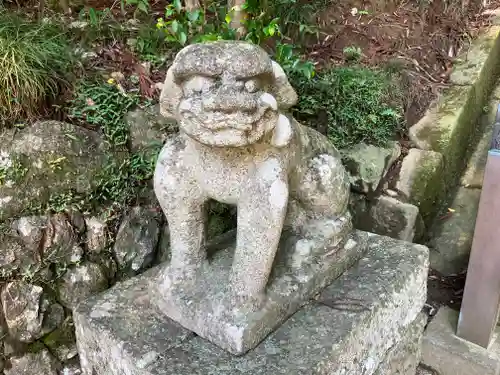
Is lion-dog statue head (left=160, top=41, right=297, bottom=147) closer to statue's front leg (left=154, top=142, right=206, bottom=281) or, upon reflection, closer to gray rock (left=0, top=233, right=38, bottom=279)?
statue's front leg (left=154, top=142, right=206, bottom=281)

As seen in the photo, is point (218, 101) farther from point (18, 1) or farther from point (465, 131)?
point (465, 131)

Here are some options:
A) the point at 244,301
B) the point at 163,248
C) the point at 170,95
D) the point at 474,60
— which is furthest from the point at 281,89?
the point at 474,60

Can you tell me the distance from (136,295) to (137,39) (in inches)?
58.2

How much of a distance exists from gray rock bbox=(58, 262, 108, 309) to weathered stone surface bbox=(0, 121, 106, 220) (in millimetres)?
330

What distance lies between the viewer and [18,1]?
2561 mm

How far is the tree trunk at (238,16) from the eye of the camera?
2.33 meters

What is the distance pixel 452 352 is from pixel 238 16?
1.81m

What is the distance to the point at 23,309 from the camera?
1.95m

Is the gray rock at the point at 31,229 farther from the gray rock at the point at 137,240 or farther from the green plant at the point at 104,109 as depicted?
the green plant at the point at 104,109

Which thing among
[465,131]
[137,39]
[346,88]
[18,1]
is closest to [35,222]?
[137,39]

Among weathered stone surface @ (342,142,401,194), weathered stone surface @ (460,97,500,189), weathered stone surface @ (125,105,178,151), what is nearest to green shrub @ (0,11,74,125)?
weathered stone surface @ (125,105,178,151)

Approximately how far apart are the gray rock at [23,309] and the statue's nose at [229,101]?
134cm

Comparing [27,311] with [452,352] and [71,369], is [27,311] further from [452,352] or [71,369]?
[452,352]

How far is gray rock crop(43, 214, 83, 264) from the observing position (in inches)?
77.1
